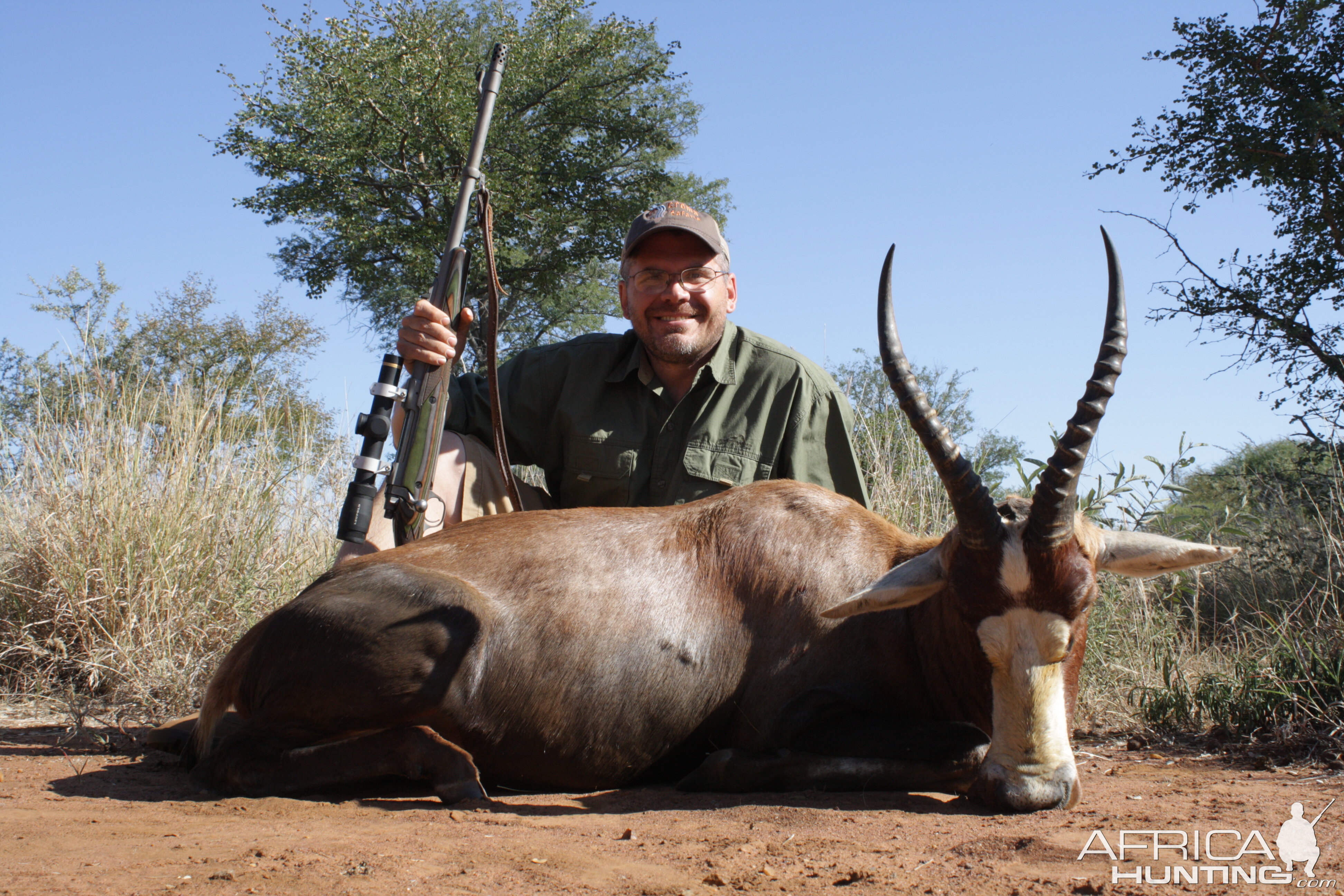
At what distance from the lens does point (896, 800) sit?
11.9 feet

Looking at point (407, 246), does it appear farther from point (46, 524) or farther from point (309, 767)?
point (309, 767)

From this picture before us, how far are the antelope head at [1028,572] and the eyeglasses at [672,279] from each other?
2.10 metres

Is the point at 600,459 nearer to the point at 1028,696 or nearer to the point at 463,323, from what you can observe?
the point at 463,323

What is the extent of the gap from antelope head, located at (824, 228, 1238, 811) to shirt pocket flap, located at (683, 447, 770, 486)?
1.72 m

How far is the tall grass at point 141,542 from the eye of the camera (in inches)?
241

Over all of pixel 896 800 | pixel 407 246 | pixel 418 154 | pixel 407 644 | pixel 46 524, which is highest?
pixel 418 154

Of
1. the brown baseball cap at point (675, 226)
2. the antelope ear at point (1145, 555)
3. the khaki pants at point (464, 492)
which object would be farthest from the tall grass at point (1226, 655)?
the khaki pants at point (464, 492)

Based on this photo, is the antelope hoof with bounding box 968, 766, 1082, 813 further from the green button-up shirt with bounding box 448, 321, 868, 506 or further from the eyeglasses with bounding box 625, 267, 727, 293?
the eyeglasses with bounding box 625, 267, 727, 293

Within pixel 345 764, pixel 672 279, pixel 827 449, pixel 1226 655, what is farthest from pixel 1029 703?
pixel 1226 655

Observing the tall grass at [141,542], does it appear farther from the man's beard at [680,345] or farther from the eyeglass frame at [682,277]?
the eyeglass frame at [682,277]

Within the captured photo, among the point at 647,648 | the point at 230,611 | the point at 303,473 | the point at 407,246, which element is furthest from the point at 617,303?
the point at 647,648

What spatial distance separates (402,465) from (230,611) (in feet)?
7.91

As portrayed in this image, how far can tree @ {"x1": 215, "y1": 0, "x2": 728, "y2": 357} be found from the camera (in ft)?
66.2

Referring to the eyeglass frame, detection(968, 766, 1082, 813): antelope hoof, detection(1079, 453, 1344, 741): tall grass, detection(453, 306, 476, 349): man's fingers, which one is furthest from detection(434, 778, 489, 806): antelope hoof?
detection(1079, 453, 1344, 741): tall grass
